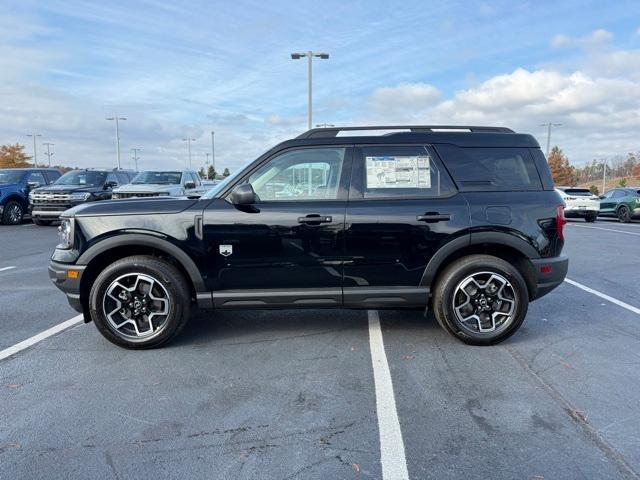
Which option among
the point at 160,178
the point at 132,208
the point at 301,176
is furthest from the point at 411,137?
the point at 160,178

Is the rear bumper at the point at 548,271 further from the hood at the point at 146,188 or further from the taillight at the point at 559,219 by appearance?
the hood at the point at 146,188

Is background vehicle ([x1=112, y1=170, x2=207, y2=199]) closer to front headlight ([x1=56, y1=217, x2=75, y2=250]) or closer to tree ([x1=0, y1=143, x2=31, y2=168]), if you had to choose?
front headlight ([x1=56, y1=217, x2=75, y2=250])

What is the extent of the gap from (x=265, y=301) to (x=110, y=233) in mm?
1491

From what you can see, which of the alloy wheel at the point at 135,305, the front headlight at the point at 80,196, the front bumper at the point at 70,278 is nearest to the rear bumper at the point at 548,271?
the alloy wheel at the point at 135,305

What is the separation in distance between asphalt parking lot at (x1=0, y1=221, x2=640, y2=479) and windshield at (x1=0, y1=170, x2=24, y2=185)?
41.9ft

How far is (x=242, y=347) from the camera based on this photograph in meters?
4.23

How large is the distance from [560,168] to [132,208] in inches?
2449

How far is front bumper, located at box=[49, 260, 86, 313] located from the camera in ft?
13.2

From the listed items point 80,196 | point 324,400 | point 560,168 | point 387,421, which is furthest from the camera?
point 560,168

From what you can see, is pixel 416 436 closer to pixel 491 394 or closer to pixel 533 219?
pixel 491 394

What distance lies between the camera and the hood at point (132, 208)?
4.06 metres

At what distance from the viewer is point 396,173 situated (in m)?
4.23

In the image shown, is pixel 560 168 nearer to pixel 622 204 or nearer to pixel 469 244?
pixel 622 204

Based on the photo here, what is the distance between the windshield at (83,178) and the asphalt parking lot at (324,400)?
450 inches
